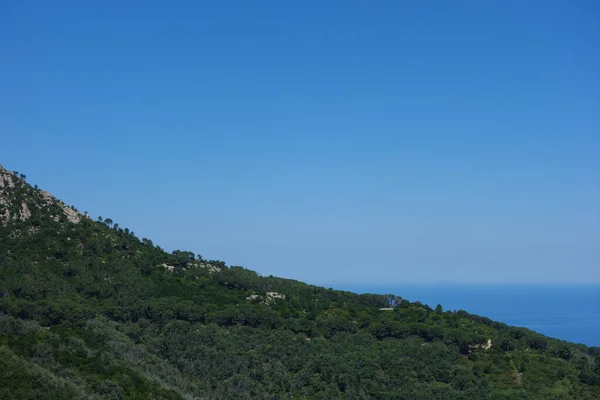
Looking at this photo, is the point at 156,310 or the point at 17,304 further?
the point at 156,310

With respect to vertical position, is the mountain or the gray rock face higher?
the gray rock face

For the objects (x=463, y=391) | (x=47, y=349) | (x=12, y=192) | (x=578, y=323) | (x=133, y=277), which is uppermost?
(x=578, y=323)

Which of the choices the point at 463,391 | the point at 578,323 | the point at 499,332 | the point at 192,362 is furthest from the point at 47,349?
the point at 578,323

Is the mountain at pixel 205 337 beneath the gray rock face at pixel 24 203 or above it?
beneath

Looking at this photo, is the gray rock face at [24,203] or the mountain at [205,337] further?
the gray rock face at [24,203]

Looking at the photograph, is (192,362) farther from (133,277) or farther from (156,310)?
(133,277)

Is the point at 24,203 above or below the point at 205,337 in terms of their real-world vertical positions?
above

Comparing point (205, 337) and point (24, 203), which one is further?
point (24, 203)

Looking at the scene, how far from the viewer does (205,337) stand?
4978 centimetres

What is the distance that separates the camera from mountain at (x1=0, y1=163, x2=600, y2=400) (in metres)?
35.1

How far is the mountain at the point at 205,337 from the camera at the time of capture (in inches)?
1383

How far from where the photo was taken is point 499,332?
200ft

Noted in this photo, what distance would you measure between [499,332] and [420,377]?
18.5 m

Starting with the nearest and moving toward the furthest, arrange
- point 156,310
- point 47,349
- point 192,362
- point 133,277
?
point 47,349 < point 192,362 < point 156,310 < point 133,277
